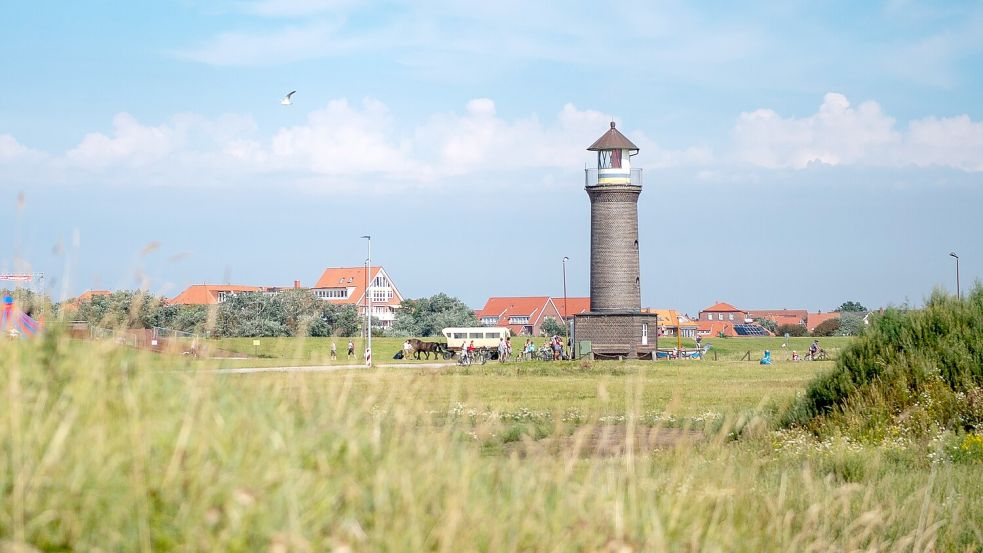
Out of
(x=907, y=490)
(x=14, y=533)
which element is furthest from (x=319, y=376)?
(x=907, y=490)

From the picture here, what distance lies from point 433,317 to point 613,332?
5157cm

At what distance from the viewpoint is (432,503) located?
17.0 feet

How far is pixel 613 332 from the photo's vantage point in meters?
62.3

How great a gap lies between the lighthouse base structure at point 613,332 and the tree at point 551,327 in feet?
232

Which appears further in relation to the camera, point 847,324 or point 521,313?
point 521,313

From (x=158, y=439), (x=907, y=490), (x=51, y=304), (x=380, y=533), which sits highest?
(x=51, y=304)

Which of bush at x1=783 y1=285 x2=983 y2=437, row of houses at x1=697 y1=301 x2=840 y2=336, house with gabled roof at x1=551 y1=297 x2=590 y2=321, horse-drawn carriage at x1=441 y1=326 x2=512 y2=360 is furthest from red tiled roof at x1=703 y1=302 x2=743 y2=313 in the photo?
bush at x1=783 y1=285 x2=983 y2=437

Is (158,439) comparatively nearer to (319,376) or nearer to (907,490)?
(319,376)

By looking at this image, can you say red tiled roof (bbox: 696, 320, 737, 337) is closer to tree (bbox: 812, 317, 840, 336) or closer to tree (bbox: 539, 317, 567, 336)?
tree (bbox: 812, 317, 840, 336)

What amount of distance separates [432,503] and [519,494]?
2.11 ft

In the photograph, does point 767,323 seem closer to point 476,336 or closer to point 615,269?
point 476,336

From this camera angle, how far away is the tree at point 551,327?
444ft

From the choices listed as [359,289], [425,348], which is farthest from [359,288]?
[425,348]

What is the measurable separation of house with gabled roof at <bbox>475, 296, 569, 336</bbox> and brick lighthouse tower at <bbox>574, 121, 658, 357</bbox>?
3187 inches
